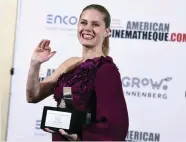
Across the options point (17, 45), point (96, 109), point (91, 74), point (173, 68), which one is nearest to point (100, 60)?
point (91, 74)

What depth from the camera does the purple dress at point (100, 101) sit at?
1.50m

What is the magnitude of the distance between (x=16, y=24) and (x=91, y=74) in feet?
2.12

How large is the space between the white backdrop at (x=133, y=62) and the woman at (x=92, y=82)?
113 millimetres

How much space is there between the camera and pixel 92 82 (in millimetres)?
1541

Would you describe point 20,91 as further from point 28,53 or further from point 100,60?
point 100,60

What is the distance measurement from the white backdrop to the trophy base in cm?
37

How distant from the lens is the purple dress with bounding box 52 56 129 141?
1.50 m

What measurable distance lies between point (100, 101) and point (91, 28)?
15.9 inches

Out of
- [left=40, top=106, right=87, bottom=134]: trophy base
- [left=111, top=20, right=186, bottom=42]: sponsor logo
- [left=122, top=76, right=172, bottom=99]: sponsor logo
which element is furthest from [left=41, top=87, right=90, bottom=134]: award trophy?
[left=111, top=20, right=186, bottom=42]: sponsor logo

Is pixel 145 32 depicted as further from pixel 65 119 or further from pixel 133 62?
pixel 65 119

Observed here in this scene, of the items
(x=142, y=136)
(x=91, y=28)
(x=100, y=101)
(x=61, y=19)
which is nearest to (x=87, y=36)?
(x=91, y=28)

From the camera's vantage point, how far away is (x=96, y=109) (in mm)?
1526

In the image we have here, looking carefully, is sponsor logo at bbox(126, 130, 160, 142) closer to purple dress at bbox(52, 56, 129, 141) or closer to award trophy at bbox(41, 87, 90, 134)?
purple dress at bbox(52, 56, 129, 141)

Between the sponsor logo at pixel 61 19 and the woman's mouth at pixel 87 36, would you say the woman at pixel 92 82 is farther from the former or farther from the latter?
the sponsor logo at pixel 61 19
